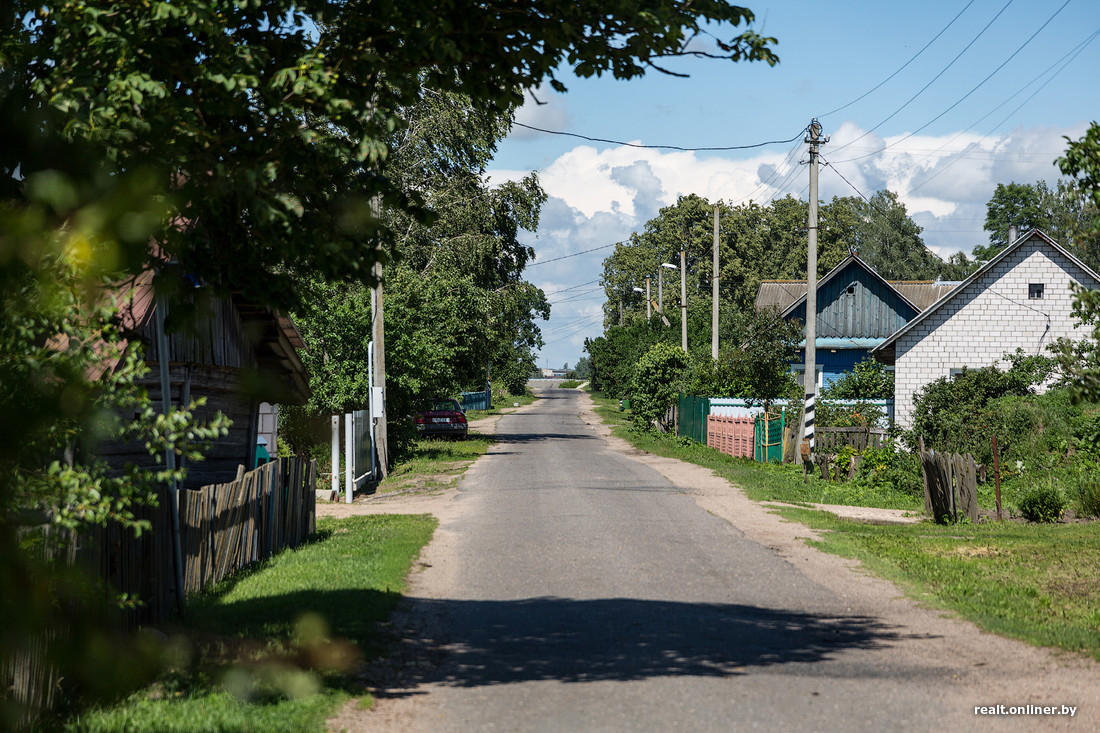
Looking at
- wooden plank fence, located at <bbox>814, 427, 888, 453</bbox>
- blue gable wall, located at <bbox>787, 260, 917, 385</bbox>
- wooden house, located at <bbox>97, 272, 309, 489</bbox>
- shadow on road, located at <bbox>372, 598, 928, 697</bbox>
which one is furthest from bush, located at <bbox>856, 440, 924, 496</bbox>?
blue gable wall, located at <bbox>787, 260, 917, 385</bbox>

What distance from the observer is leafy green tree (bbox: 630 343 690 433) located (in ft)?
154

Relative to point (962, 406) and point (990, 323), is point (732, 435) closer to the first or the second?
point (990, 323)

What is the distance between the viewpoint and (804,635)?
8.45m

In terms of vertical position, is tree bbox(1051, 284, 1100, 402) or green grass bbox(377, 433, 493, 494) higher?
tree bbox(1051, 284, 1100, 402)

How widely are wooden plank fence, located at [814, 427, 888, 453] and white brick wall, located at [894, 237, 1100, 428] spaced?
4.71m

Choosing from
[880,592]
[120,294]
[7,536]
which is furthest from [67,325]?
[880,592]

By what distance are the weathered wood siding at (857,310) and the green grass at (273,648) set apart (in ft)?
125

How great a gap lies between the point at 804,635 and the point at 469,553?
5855 millimetres

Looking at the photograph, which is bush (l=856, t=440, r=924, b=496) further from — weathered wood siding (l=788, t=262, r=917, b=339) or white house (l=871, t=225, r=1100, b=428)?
weathered wood siding (l=788, t=262, r=917, b=339)

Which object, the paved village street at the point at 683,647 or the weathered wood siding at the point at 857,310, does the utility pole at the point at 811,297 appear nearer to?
the paved village street at the point at 683,647

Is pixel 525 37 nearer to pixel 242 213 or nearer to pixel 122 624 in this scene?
pixel 242 213

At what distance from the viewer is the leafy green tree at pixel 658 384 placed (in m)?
46.8

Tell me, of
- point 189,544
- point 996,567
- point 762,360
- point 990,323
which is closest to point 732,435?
point 762,360

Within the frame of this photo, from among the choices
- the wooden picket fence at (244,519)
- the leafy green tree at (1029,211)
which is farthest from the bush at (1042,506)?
the leafy green tree at (1029,211)
